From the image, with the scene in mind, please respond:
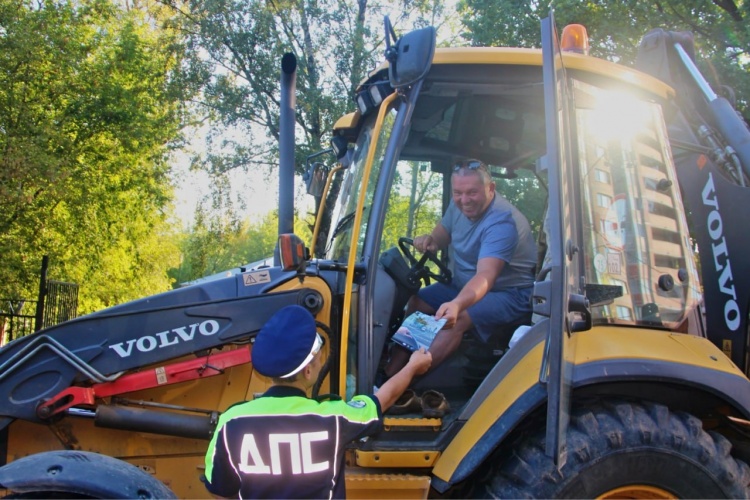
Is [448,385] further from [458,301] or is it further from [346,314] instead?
[346,314]

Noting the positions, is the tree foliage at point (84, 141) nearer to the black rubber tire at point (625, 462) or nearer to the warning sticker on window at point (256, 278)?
the warning sticker on window at point (256, 278)

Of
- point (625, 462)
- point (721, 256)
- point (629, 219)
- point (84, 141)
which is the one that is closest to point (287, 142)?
point (629, 219)

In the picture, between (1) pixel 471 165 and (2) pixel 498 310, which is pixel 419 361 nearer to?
(2) pixel 498 310

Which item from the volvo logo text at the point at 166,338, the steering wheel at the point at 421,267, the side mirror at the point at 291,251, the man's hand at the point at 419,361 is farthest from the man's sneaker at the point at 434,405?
the volvo logo text at the point at 166,338

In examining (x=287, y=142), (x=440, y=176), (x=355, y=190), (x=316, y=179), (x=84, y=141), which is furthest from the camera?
(x=84, y=141)

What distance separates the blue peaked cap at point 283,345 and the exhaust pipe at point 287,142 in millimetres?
1418

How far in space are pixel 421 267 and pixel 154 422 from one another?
1.79 metres

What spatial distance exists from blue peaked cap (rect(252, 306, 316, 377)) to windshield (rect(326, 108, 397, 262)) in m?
1.02

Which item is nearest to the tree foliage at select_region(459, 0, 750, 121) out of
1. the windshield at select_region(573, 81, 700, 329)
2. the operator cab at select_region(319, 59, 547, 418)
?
the operator cab at select_region(319, 59, 547, 418)

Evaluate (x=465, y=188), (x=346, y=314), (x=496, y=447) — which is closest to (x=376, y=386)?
(x=346, y=314)

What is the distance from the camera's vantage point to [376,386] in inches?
137

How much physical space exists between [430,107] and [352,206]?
75 centimetres

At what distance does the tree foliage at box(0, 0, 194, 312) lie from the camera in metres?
14.1

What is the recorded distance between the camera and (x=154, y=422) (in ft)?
10.6
